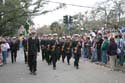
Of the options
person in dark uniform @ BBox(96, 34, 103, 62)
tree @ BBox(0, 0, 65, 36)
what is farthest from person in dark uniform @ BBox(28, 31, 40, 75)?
person in dark uniform @ BBox(96, 34, 103, 62)

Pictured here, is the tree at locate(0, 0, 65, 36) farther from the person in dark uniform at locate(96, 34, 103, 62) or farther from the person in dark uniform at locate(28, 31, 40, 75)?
the person in dark uniform at locate(96, 34, 103, 62)

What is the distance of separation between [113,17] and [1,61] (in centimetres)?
2693

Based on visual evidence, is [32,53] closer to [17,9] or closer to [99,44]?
[17,9]

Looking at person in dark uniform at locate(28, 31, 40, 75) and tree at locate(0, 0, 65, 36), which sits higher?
tree at locate(0, 0, 65, 36)

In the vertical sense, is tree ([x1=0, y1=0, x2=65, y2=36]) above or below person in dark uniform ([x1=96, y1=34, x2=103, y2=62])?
above

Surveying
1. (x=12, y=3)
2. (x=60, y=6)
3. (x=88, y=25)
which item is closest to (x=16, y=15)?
(x=12, y=3)

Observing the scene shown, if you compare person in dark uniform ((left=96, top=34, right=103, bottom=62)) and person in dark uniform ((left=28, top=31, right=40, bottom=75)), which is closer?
person in dark uniform ((left=28, top=31, right=40, bottom=75))

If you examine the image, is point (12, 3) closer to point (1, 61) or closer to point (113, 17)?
point (1, 61)

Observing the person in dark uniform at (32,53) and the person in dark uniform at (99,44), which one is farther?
the person in dark uniform at (99,44)

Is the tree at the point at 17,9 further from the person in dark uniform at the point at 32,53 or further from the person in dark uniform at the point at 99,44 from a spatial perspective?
the person in dark uniform at the point at 99,44

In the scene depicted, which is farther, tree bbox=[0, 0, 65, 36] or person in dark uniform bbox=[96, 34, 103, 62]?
person in dark uniform bbox=[96, 34, 103, 62]

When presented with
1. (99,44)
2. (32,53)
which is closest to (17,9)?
(32,53)

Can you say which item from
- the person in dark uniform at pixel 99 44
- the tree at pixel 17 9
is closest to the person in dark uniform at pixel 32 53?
the tree at pixel 17 9

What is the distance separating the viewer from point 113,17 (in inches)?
1967
